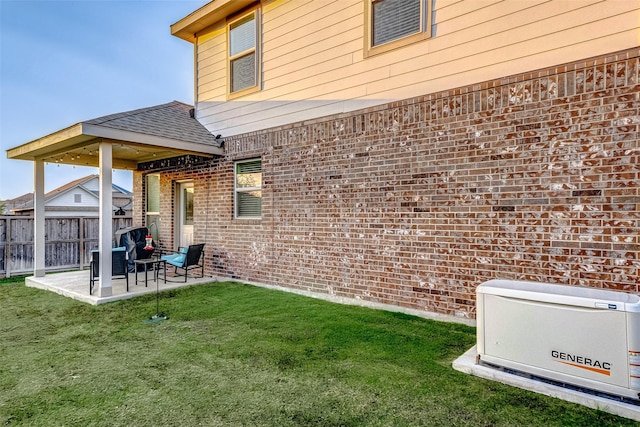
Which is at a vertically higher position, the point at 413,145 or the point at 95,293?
the point at 413,145

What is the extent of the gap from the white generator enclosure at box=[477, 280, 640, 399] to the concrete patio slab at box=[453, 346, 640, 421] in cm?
7

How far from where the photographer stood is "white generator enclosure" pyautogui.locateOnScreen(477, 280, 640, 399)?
8.17 ft

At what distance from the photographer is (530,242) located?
4012 mm


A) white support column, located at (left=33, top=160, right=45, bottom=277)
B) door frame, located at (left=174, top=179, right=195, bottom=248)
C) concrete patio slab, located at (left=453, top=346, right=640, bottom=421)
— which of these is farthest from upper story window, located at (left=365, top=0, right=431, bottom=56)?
white support column, located at (left=33, top=160, right=45, bottom=277)

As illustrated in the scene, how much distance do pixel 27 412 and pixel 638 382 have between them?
14.1ft

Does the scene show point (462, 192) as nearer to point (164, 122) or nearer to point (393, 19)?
point (393, 19)

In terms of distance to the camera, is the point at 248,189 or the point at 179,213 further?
the point at 179,213

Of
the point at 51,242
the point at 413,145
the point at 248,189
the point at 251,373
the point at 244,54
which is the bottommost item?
the point at 251,373

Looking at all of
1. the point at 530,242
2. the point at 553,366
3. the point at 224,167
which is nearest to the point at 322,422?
the point at 553,366

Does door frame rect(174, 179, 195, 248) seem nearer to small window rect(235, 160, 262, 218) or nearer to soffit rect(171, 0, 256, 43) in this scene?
small window rect(235, 160, 262, 218)

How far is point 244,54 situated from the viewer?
7340 mm

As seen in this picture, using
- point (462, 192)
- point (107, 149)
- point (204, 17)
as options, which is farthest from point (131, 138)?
point (462, 192)

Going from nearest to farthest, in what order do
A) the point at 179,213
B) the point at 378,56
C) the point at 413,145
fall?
the point at 413,145, the point at 378,56, the point at 179,213

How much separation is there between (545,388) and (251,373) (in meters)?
2.39
